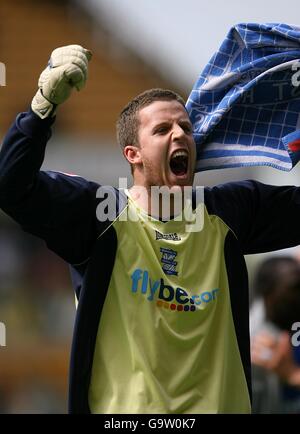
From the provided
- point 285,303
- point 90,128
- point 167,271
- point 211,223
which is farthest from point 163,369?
point 90,128

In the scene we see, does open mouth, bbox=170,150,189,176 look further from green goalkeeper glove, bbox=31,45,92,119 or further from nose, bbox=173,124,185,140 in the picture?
green goalkeeper glove, bbox=31,45,92,119

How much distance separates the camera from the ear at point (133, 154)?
328cm

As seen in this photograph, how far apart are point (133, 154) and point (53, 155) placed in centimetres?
512

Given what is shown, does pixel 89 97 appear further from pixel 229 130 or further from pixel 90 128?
pixel 229 130

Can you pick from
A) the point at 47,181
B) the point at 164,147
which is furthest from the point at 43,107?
the point at 164,147

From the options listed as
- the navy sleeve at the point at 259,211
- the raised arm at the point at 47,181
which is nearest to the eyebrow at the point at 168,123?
the navy sleeve at the point at 259,211

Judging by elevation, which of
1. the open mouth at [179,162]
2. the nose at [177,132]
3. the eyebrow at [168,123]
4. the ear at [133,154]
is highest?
the eyebrow at [168,123]

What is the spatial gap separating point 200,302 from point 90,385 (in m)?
0.42

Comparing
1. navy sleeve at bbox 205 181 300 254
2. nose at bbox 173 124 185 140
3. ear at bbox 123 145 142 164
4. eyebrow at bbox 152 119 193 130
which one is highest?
eyebrow at bbox 152 119 193 130

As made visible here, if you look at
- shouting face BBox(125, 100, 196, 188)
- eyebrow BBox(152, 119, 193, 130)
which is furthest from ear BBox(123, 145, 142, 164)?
eyebrow BBox(152, 119, 193, 130)

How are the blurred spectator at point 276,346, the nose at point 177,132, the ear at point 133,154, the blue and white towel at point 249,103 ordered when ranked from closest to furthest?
the nose at point 177,132 → the ear at point 133,154 → the blue and white towel at point 249,103 → the blurred spectator at point 276,346

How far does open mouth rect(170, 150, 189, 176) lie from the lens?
10.4ft

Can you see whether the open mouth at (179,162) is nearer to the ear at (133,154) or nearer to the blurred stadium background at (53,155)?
the ear at (133,154)

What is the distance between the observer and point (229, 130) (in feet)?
11.5
